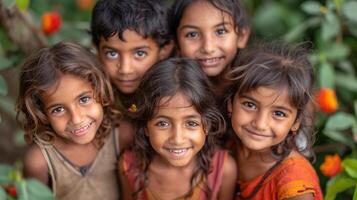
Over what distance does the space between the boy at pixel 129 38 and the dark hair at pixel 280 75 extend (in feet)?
1.16

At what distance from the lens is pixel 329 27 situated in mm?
2695

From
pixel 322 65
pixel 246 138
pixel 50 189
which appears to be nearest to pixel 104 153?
pixel 50 189

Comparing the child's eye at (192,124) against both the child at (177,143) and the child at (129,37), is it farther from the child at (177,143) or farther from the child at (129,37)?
the child at (129,37)

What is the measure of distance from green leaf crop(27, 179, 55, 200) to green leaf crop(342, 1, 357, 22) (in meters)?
1.58

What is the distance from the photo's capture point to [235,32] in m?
2.32

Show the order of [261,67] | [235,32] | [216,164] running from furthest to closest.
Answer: [235,32] < [216,164] < [261,67]

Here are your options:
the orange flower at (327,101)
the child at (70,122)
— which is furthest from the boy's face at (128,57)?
the orange flower at (327,101)

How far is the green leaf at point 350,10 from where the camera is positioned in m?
2.67

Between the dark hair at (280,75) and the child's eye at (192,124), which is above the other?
the dark hair at (280,75)

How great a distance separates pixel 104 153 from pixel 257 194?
610mm

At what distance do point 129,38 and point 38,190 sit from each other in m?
0.65

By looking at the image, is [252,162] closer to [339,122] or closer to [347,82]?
[339,122]

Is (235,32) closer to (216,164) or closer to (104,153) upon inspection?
(216,164)

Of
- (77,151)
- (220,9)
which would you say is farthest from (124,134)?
(220,9)
